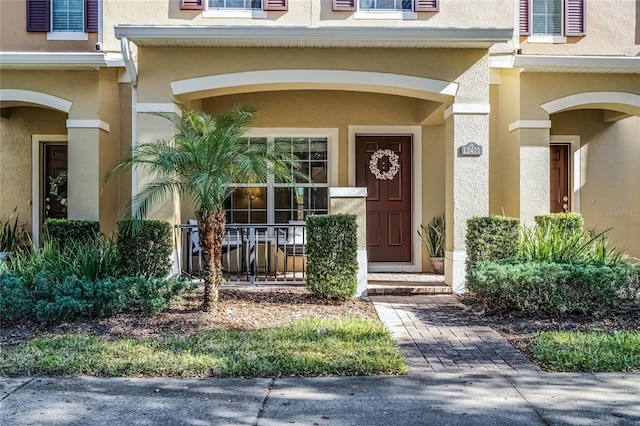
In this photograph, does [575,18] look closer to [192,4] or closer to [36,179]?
[192,4]

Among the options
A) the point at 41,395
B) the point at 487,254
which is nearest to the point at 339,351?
the point at 41,395

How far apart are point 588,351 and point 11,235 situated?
9399mm

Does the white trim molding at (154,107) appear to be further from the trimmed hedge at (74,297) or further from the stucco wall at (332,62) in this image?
the trimmed hedge at (74,297)

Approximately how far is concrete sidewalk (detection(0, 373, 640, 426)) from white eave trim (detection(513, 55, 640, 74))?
5.75 m

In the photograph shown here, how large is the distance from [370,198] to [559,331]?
5.09 metres

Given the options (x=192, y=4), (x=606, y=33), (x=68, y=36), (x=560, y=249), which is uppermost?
(x=192, y=4)

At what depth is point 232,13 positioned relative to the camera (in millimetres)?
9320

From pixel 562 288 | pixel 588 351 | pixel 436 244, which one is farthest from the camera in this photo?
pixel 436 244

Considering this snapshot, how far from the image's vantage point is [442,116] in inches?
384

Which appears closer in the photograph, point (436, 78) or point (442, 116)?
point (436, 78)

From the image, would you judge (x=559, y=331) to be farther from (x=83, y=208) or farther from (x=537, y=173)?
(x=83, y=208)

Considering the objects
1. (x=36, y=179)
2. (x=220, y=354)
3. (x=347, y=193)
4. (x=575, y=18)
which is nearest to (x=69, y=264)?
(x=220, y=354)

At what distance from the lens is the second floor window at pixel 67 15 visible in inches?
388

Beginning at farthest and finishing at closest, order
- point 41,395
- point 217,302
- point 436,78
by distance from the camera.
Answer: point 436,78
point 217,302
point 41,395
